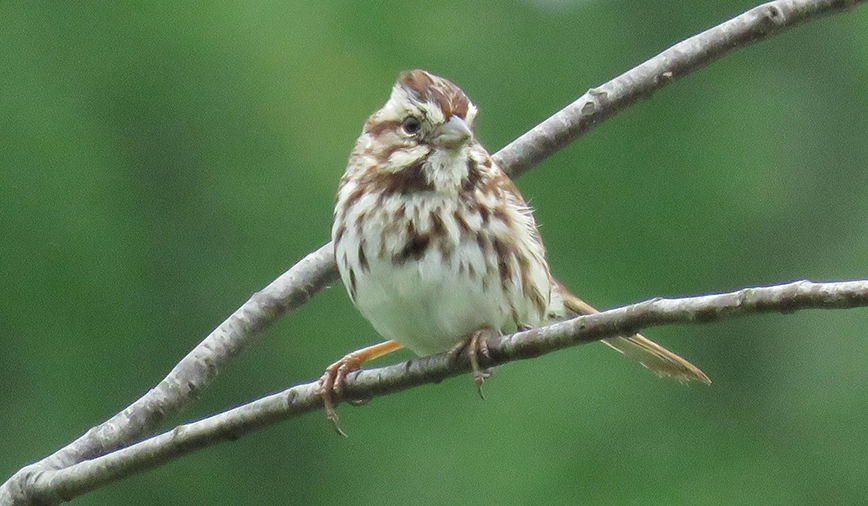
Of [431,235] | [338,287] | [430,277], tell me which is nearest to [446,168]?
[431,235]

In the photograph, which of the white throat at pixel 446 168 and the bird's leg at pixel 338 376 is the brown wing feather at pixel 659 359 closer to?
the bird's leg at pixel 338 376

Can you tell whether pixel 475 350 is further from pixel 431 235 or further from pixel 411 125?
pixel 411 125

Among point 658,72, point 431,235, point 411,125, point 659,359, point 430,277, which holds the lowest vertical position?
point 659,359

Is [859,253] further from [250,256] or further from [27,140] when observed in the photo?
[27,140]

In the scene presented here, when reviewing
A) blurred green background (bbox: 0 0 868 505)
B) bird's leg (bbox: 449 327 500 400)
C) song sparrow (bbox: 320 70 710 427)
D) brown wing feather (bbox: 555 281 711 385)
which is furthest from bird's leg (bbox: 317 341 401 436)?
blurred green background (bbox: 0 0 868 505)

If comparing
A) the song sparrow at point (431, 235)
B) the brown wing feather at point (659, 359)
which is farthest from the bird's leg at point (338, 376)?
the brown wing feather at point (659, 359)

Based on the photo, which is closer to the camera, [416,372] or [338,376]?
[416,372]

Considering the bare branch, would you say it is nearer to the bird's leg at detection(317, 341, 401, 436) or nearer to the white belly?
the white belly
